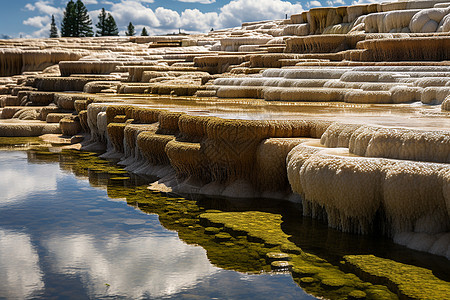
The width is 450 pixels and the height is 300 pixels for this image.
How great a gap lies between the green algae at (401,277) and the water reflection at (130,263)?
137 cm

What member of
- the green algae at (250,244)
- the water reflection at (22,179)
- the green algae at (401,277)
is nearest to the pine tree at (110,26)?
the water reflection at (22,179)

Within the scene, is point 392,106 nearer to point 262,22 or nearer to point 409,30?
point 409,30

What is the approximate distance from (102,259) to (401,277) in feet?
9.35

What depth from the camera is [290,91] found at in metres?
13.6

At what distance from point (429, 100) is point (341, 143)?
4.48 m

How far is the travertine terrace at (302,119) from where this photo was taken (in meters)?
6.46

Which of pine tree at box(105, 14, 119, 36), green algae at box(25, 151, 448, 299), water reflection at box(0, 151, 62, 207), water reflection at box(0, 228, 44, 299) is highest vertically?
pine tree at box(105, 14, 119, 36)

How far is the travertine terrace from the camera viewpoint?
21.2 feet

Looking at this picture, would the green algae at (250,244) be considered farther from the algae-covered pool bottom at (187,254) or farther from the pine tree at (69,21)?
the pine tree at (69,21)

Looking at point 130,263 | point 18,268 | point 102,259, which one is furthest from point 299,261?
Answer: point 18,268

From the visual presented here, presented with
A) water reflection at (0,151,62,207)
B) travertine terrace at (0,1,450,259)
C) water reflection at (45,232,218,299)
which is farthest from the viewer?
water reflection at (0,151,62,207)

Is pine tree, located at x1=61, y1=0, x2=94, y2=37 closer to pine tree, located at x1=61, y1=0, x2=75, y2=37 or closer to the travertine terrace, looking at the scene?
pine tree, located at x1=61, y1=0, x2=75, y2=37

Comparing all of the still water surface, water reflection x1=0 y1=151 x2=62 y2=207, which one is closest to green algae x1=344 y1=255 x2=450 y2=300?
the still water surface

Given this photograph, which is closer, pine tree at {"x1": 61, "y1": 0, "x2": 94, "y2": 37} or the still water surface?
the still water surface
